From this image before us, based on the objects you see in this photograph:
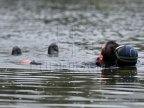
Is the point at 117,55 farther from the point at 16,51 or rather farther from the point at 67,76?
the point at 16,51

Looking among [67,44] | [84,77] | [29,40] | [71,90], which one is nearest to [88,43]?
[67,44]

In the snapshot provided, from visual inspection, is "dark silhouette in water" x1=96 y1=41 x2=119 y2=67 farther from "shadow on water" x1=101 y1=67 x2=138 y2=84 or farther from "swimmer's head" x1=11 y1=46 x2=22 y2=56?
"swimmer's head" x1=11 y1=46 x2=22 y2=56

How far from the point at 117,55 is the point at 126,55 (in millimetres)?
344

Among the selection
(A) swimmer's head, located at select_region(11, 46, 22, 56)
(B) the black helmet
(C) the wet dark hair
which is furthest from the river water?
(C) the wet dark hair

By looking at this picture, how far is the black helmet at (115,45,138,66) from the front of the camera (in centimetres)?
2214

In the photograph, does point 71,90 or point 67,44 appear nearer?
point 71,90

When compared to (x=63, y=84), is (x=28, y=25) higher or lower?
higher

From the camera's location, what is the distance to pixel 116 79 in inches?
754

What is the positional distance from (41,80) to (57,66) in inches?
164

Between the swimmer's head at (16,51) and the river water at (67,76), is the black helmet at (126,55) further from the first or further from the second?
the swimmer's head at (16,51)

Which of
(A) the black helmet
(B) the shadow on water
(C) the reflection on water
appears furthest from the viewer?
(A) the black helmet

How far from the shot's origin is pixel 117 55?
22.3 meters

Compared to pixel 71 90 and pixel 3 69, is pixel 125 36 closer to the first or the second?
pixel 3 69

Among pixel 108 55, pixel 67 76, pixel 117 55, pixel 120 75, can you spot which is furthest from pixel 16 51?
pixel 120 75
